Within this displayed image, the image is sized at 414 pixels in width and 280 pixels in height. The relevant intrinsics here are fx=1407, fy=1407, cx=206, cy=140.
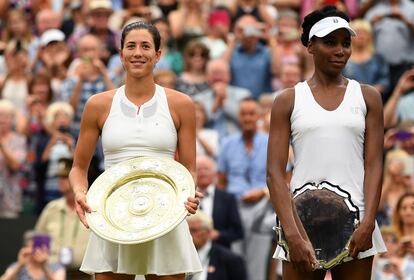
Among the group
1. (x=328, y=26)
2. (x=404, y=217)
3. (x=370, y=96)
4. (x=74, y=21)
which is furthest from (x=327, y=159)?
(x=74, y=21)

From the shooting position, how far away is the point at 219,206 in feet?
45.2

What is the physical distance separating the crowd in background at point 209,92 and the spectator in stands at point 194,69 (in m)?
0.02

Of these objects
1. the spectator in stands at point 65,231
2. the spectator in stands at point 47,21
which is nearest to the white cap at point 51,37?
the spectator in stands at point 47,21

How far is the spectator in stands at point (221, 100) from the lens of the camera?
52.2 feet

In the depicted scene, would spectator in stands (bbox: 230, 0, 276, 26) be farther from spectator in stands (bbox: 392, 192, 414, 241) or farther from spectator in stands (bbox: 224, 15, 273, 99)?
spectator in stands (bbox: 392, 192, 414, 241)

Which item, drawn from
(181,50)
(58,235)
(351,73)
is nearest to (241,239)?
(58,235)

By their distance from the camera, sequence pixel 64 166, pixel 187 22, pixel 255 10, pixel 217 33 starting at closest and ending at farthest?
pixel 64 166 → pixel 217 33 → pixel 187 22 → pixel 255 10

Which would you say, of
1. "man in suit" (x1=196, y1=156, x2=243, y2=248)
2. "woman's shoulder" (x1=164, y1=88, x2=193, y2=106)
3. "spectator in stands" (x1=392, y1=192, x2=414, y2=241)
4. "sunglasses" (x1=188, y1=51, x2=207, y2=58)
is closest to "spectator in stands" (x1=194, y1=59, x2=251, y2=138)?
"sunglasses" (x1=188, y1=51, x2=207, y2=58)

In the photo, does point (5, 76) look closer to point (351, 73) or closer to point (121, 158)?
point (351, 73)

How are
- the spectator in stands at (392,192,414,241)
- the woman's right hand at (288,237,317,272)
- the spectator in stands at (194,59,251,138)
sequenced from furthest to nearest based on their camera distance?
the spectator in stands at (194,59,251,138)
the spectator in stands at (392,192,414,241)
the woman's right hand at (288,237,317,272)

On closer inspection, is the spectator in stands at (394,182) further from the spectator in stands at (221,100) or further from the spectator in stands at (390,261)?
the spectator in stands at (221,100)

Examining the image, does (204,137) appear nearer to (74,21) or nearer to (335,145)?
(74,21)

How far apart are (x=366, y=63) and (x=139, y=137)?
317 inches

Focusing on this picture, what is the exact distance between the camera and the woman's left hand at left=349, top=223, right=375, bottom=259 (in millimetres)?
7996
